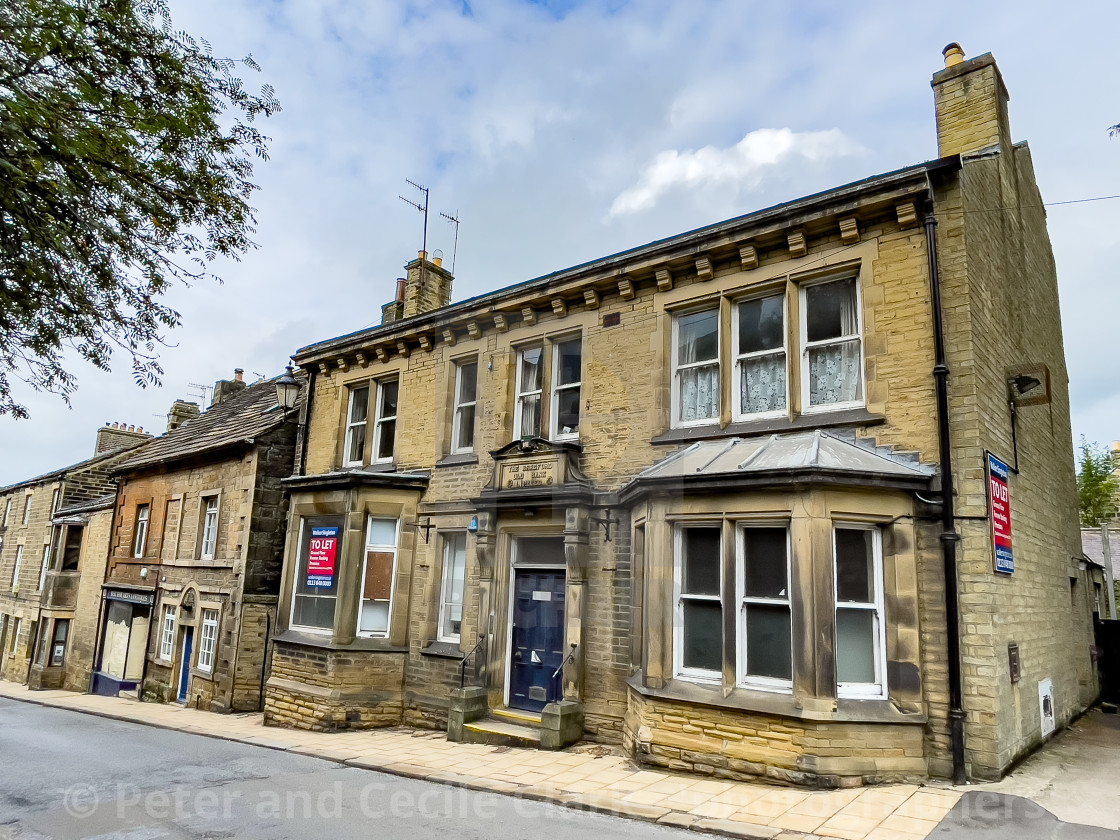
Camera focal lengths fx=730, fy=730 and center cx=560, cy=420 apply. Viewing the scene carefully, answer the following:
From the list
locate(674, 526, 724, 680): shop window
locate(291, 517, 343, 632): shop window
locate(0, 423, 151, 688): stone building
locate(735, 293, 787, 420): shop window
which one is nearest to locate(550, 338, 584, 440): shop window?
locate(735, 293, 787, 420): shop window

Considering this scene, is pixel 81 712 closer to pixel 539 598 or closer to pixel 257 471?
pixel 257 471

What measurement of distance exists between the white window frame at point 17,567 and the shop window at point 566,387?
88.7ft

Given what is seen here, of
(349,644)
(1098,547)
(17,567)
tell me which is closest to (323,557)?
(349,644)

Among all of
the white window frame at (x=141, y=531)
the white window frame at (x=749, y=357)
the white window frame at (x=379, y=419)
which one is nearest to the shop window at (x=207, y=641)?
the white window frame at (x=141, y=531)

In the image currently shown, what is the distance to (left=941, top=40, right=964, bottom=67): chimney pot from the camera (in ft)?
34.0

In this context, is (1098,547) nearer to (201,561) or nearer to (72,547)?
(201,561)

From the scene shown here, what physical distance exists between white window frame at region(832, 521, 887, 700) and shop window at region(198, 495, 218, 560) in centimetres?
1458

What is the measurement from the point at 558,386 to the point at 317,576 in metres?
5.80

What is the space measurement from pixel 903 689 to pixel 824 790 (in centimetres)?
139

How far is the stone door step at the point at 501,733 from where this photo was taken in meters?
10.2

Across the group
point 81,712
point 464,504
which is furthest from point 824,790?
point 81,712

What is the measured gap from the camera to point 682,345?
432 inches

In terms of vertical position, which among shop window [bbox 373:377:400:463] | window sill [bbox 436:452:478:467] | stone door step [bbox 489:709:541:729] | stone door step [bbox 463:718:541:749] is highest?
shop window [bbox 373:377:400:463]

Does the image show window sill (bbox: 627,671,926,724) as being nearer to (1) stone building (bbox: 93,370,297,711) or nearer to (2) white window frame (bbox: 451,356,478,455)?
(2) white window frame (bbox: 451,356,478,455)
